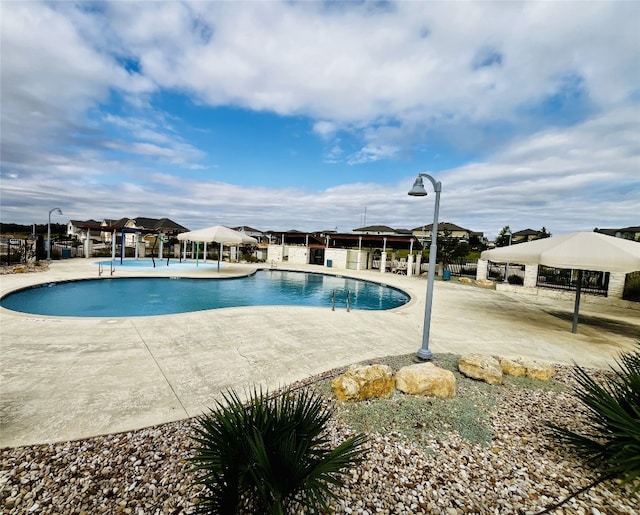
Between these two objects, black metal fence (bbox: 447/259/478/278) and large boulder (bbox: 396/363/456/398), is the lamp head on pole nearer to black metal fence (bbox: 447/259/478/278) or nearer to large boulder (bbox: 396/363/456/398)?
large boulder (bbox: 396/363/456/398)

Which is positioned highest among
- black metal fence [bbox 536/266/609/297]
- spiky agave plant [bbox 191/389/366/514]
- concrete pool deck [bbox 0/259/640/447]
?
black metal fence [bbox 536/266/609/297]

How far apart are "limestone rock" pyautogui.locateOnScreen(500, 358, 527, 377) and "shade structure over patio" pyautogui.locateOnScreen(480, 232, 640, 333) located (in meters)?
4.25

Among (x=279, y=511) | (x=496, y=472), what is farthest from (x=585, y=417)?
(x=279, y=511)

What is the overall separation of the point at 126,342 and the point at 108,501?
4.70m

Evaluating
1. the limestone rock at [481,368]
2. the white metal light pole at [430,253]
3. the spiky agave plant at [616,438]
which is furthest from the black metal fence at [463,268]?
the spiky agave plant at [616,438]

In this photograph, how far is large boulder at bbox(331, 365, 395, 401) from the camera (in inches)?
161

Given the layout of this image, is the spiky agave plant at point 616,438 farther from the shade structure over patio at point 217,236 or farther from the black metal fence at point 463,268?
the black metal fence at point 463,268

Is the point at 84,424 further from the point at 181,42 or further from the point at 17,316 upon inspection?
the point at 181,42

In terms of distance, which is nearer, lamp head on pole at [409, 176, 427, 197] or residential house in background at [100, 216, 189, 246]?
lamp head on pole at [409, 176, 427, 197]

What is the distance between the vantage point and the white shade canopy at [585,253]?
7220mm

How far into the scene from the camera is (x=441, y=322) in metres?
9.42

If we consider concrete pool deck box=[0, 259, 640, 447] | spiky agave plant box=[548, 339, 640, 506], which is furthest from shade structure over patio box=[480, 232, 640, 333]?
spiky agave plant box=[548, 339, 640, 506]

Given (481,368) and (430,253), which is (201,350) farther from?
(481,368)

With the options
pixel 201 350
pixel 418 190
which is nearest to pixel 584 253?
pixel 418 190
